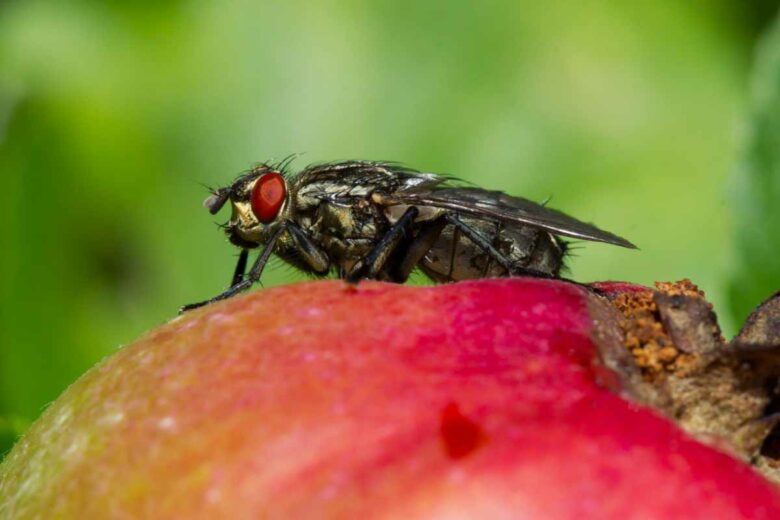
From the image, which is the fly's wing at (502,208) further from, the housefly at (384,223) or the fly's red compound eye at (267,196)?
the fly's red compound eye at (267,196)

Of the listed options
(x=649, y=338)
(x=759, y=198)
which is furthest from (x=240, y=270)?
(x=759, y=198)

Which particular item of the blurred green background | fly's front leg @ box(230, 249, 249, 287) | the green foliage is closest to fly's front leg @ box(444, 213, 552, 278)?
fly's front leg @ box(230, 249, 249, 287)

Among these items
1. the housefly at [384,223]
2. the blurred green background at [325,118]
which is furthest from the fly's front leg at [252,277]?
the blurred green background at [325,118]

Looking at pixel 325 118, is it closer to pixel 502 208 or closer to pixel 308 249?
pixel 308 249

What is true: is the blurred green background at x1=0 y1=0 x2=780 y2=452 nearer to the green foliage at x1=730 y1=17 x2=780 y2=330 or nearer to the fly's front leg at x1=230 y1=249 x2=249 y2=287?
the green foliage at x1=730 y1=17 x2=780 y2=330

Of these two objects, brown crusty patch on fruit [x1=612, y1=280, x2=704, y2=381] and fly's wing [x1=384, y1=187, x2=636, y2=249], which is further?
fly's wing [x1=384, y1=187, x2=636, y2=249]

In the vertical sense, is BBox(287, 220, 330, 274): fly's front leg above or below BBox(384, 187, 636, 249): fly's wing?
below

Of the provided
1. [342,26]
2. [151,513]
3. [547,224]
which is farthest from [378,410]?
[342,26]

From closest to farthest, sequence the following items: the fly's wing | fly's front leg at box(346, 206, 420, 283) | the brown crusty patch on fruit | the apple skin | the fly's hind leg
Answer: the apple skin → the brown crusty patch on fruit → fly's front leg at box(346, 206, 420, 283) → the fly's wing → the fly's hind leg
